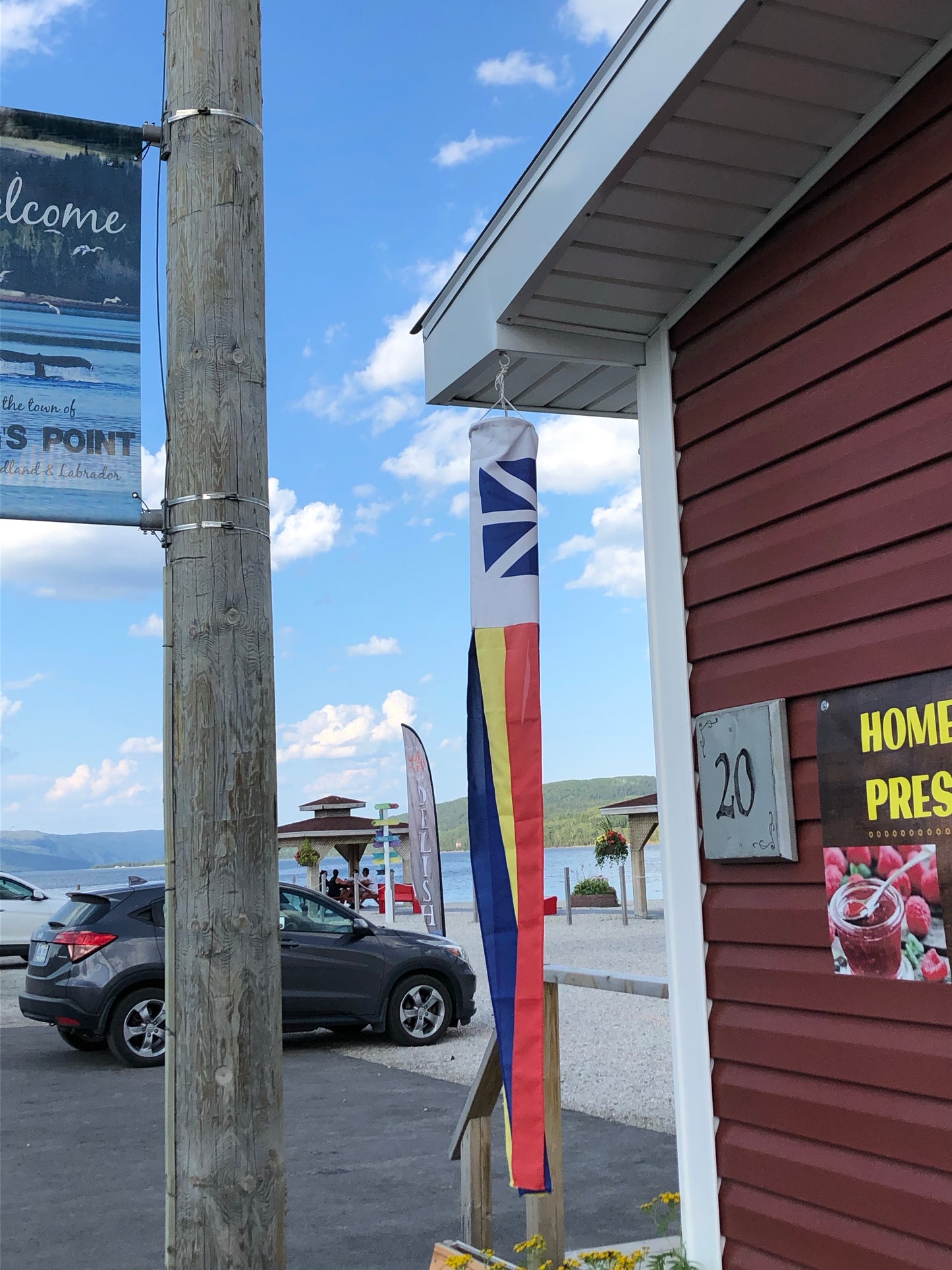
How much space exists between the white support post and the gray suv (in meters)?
7.26

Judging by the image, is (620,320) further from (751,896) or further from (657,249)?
(751,896)

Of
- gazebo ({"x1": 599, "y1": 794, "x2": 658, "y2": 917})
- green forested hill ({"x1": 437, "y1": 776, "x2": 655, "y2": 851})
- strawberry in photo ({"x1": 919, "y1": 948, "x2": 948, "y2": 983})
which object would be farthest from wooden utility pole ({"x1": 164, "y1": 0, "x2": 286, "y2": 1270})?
green forested hill ({"x1": 437, "y1": 776, "x2": 655, "y2": 851})

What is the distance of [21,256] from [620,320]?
1.93m

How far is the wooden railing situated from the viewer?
435 centimetres

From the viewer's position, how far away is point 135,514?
132 inches

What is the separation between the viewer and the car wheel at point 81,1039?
1102cm

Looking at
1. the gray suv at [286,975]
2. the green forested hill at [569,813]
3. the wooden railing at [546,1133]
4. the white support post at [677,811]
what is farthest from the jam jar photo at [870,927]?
the green forested hill at [569,813]

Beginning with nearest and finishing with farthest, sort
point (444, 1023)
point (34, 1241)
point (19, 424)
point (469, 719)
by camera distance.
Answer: point (19, 424) → point (469, 719) → point (34, 1241) → point (444, 1023)

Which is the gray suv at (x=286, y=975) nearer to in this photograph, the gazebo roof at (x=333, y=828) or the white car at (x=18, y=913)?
the white car at (x=18, y=913)

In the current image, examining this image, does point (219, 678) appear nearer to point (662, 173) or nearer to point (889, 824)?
point (889, 824)

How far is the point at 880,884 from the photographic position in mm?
3207

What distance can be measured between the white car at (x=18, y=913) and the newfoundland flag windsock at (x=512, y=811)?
56.9ft

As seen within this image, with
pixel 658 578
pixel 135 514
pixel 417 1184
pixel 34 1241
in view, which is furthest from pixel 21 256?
pixel 417 1184

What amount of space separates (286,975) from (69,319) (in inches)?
346
